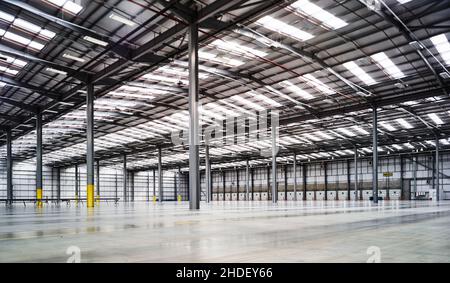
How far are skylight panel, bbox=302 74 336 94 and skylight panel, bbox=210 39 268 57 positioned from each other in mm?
5957

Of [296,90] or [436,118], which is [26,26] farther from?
[436,118]

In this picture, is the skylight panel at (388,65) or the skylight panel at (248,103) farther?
the skylight panel at (248,103)

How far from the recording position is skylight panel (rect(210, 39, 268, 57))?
2469 centimetres

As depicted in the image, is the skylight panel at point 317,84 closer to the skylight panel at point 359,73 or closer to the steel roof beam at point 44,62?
the skylight panel at point 359,73

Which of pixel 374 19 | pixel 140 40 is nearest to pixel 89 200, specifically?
pixel 140 40

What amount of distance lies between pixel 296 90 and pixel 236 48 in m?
10.9

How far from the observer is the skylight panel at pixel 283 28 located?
2239 cm

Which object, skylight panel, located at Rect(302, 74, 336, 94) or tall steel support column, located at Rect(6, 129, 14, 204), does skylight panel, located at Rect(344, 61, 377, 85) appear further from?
tall steel support column, located at Rect(6, 129, 14, 204)

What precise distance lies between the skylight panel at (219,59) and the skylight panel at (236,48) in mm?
1099

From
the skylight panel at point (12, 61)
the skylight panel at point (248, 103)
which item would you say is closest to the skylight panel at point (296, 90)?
the skylight panel at point (248, 103)
